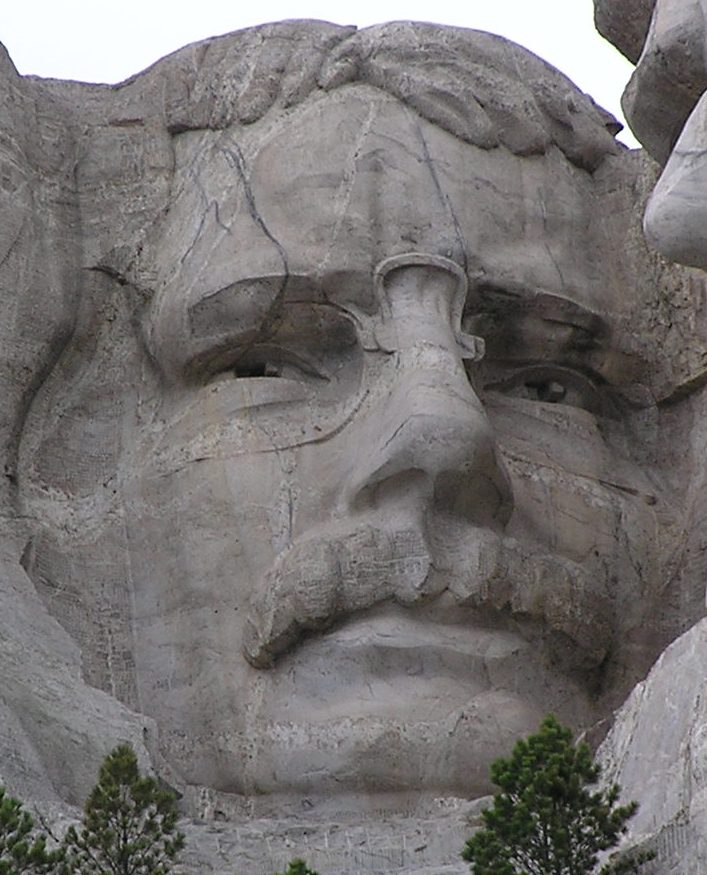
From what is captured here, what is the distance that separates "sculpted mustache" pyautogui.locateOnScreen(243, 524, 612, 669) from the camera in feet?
47.4

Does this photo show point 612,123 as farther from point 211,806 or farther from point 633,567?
point 211,806

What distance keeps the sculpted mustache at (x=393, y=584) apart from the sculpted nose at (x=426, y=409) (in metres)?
0.15

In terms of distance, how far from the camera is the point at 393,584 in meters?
14.4

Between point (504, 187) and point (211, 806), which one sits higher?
point (504, 187)

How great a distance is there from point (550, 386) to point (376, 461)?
1.20m

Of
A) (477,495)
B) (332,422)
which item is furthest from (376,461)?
(332,422)

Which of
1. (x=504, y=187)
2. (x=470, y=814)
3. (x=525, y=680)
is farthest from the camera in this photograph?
(x=504, y=187)

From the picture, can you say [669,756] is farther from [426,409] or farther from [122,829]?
[426,409]

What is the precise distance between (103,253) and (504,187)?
1462 millimetres

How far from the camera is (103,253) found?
15859 mm

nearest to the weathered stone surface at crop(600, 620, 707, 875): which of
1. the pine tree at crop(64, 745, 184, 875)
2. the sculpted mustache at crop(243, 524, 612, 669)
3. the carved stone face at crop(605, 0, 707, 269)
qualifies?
the carved stone face at crop(605, 0, 707, 269)

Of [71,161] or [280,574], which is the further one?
[71,161]

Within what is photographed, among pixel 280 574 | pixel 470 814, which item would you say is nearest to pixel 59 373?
pixel 280 574

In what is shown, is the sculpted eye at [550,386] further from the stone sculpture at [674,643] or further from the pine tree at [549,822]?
the pine tree at [549,822]
